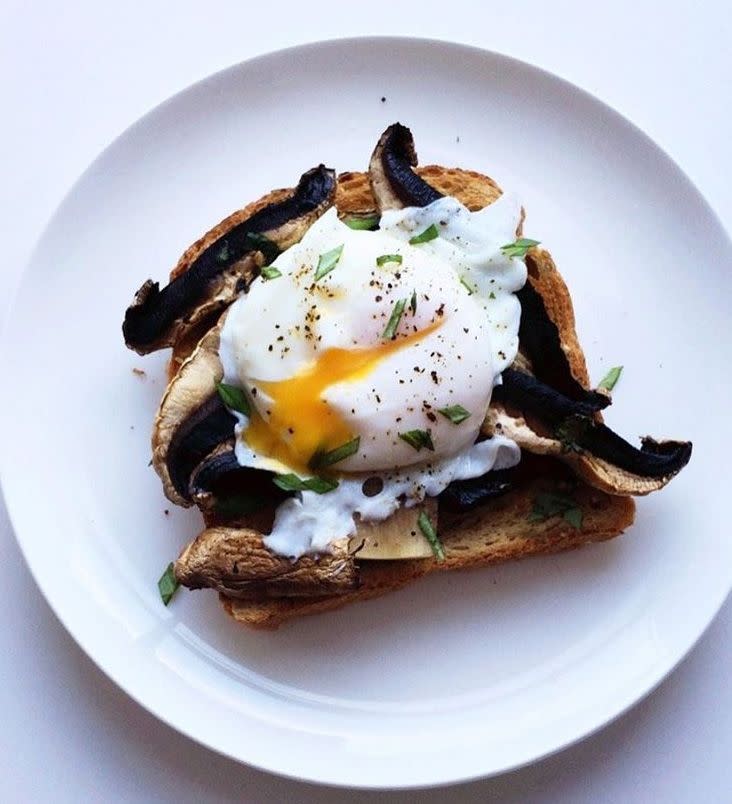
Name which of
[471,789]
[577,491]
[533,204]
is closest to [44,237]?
[533,204]

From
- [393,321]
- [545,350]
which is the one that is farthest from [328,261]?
[545,350]

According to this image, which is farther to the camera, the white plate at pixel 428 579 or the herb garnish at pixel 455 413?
the white plate at pixel 428 579

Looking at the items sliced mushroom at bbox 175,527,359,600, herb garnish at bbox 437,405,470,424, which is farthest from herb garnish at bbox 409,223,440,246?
sliced mushroom at bbox 175,527,359,600

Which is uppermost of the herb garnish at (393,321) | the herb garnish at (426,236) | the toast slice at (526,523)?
the herb garnish at (426,236)

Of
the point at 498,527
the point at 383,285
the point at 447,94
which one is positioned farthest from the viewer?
the point at 447,94

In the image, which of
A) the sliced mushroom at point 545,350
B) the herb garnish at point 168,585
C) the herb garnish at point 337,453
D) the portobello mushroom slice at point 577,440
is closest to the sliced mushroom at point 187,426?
the herb garnish at point 337,453

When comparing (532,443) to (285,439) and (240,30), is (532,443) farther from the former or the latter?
(240,30)

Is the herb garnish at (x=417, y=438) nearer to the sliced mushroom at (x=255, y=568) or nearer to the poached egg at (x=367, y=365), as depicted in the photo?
the poached egg at (x=367, y=365)
